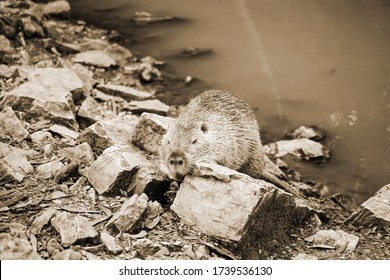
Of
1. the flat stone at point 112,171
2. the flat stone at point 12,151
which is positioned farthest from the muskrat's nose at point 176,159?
the flat stone at point 12,151

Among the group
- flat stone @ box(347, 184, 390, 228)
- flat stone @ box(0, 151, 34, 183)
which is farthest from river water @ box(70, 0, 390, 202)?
flat stone @ box(0, 151, 34, 183)

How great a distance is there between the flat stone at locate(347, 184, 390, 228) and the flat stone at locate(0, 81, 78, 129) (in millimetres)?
3052

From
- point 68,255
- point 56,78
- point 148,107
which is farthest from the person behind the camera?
point 148,107

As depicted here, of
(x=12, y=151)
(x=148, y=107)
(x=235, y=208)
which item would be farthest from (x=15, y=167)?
(x=148, y=107)

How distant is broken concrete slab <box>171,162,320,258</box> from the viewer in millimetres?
3164

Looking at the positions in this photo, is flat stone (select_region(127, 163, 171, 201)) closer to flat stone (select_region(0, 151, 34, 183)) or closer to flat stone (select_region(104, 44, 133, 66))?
flat stone (select_region(0, 151, 34, 183))

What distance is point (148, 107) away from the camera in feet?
18.5

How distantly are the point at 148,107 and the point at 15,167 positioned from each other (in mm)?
2247

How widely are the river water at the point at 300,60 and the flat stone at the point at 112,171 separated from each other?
8.31 ft

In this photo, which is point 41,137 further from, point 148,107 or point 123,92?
point 123,92

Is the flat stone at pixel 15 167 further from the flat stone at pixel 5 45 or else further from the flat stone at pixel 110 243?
the flat stone at pixel 5 45
